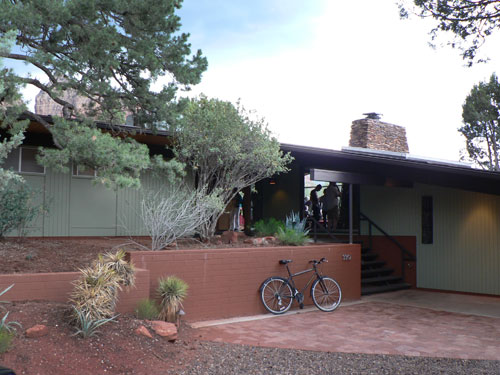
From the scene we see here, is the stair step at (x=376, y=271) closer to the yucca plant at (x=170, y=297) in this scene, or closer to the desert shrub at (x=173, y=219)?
the desert shrub at (x=173, y=219)

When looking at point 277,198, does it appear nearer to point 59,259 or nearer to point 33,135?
point 33,135

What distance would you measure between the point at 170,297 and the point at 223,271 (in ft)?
5.50

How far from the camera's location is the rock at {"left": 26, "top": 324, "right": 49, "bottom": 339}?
4699 mm

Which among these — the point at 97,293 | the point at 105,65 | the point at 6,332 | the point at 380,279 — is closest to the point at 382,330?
the point at 97,293

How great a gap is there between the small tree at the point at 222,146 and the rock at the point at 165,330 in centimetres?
331

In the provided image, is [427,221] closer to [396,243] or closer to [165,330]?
[396,243]

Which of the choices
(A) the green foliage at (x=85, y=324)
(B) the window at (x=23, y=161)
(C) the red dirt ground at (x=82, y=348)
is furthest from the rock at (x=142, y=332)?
(B) the window at (x=23, y=161)

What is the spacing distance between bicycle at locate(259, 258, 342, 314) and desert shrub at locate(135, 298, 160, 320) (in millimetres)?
2550

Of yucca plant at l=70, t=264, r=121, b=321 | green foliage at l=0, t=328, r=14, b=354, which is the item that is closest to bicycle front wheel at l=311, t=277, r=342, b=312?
yucca plant at l=70, t=264, r=121, b=321

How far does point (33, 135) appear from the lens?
32.0ft

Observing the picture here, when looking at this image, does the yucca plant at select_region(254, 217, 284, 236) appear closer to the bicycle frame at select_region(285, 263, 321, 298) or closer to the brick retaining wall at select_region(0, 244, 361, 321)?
the brick retaining wall at select_region(0, 244, 361, 321)

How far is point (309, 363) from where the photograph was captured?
211 inches

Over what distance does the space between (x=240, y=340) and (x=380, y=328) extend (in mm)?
2312

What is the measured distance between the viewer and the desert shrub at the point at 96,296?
4984mm
